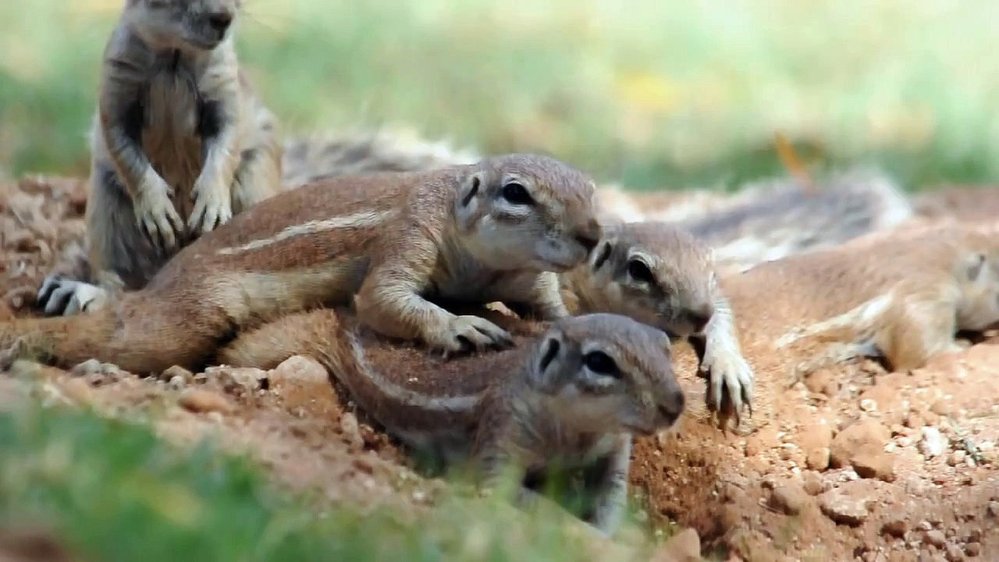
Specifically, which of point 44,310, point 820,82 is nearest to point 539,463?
point 44,310

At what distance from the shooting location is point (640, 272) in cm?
518

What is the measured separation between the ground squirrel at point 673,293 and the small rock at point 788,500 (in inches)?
14.6

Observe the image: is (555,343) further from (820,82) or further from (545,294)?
(820,82)

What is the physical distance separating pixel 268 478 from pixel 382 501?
310mm

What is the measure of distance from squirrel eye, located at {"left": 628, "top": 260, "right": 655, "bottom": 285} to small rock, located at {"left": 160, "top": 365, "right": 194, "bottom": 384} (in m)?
1.61

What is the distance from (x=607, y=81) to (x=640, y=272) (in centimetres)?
639

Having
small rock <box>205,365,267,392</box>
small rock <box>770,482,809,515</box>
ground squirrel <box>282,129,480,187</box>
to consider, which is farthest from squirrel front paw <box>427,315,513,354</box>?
ground squirrel <box>282,129,480,187</box>

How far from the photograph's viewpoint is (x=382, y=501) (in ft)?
12.6

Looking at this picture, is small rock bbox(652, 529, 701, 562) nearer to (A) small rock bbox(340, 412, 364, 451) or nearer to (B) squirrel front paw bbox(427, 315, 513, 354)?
(B) squirrel front paw bbox(427, 315, 513, 354)

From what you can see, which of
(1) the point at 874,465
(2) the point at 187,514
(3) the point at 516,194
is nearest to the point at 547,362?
(3) the point at 516,194

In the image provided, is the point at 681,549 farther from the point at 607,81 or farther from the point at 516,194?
the point at 607,81

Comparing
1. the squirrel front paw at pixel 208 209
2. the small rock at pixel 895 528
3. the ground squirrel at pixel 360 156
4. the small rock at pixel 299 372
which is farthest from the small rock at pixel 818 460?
the ground squirrel at pixel 360 156

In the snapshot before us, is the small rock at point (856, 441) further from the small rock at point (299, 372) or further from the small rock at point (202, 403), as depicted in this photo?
the small rock at point (202, 403)

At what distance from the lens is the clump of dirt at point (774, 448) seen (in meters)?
4.48
